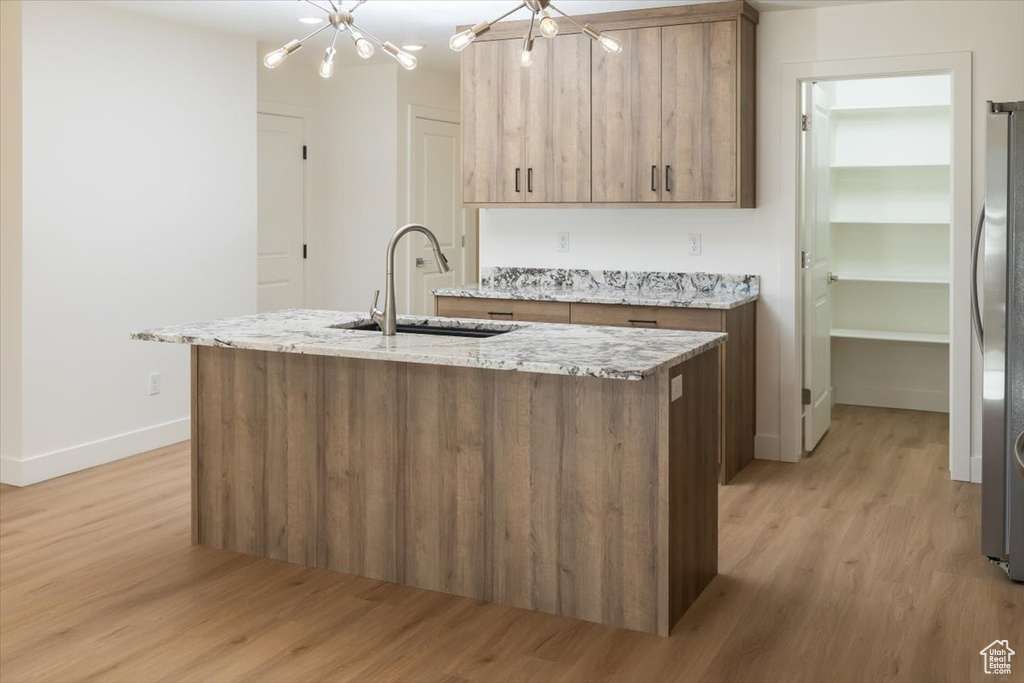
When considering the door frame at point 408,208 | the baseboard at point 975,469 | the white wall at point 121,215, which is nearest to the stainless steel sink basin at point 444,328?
the white wall at point 121,215

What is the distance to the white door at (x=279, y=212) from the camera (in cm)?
660

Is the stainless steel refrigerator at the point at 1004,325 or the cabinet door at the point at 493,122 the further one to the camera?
the cabinet door at the point at 493,122

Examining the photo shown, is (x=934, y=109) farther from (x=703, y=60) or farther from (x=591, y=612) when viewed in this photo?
(x=591, y=612)

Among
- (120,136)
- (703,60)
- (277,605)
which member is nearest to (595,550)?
(277,605)

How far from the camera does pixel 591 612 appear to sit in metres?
3.11

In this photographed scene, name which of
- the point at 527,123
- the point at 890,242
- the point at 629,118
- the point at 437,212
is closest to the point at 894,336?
the point at 890,242

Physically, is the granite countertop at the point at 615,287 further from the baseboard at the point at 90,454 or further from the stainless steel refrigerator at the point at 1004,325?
the baseboard at the point at 90,454

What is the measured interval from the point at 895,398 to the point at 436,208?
3.44 metres

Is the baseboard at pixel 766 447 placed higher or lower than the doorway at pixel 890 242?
lower

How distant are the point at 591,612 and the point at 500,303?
235 centimetres

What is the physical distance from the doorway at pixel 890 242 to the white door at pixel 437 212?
2647mm

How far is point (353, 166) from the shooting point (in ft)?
23.0

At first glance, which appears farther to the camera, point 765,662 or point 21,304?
point 21,304

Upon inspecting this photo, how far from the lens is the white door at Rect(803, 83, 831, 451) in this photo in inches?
205
